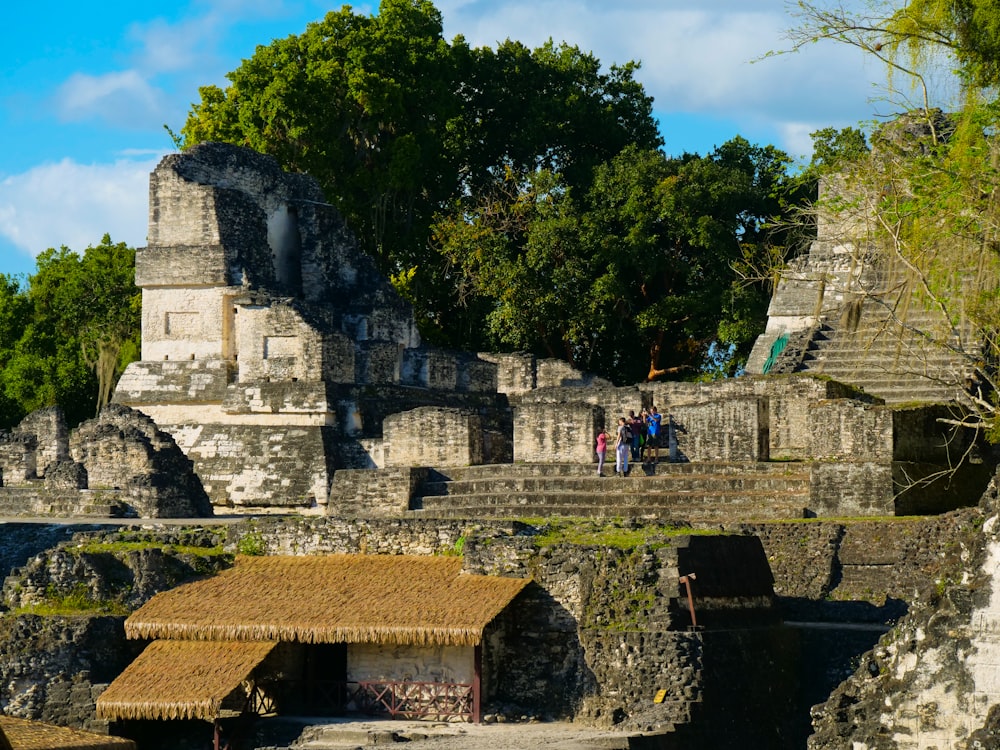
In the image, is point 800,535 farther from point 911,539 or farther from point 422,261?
point 422,261

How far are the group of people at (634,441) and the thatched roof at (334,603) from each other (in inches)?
198

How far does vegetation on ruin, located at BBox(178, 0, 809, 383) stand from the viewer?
123 ft

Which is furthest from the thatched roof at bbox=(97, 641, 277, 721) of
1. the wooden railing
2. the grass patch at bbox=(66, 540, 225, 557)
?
the grass patch at bbox=(66, 540, 225, 557)

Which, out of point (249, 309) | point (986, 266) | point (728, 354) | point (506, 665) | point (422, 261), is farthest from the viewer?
point (422, 261)

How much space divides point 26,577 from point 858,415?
34.4 feet

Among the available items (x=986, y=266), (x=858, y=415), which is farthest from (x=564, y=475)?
(x=986, y=266)

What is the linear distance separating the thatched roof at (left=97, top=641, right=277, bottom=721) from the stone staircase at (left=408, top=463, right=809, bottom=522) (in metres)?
5.30

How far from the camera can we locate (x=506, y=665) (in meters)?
20.2

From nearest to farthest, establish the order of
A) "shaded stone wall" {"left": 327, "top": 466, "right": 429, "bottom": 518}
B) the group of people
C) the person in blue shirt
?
the group of people, the person in blue shirt, "shaded stone wall" {"left": 327, "top": 466, "right": 429, "bottom": 518}

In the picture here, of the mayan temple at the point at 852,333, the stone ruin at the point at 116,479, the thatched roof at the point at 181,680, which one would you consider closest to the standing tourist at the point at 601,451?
the mayan temple at the point at 852,333

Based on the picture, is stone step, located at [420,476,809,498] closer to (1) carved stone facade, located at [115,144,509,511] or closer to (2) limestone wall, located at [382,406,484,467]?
(2) limestone wall, located at [382,406,484,467]

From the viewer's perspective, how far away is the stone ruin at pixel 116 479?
1077 inches

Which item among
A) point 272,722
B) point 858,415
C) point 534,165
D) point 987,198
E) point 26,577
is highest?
point 534,165

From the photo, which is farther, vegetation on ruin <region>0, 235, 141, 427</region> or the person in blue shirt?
vegetation on ruin <region>0, 235, 141, 427</region>
